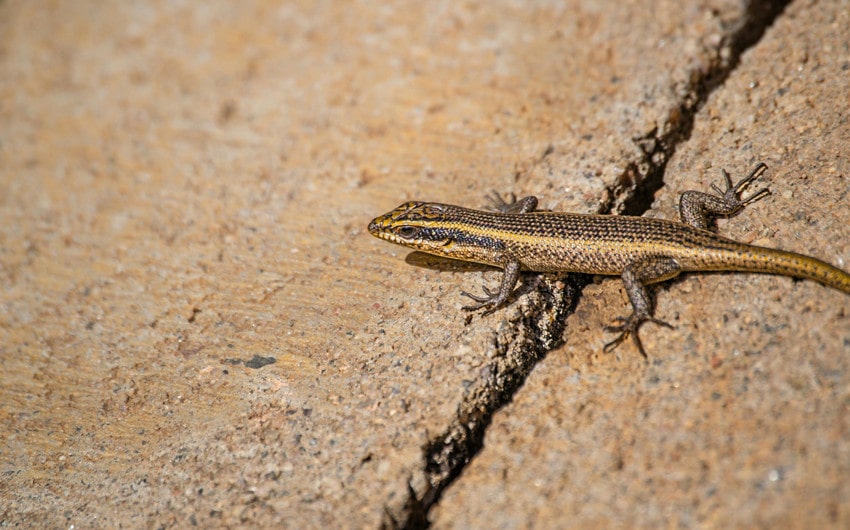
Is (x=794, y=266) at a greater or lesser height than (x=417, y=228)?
greater

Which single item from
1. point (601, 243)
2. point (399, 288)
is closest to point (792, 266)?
point (601, 243)

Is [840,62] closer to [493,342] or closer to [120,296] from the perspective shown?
[493,342]

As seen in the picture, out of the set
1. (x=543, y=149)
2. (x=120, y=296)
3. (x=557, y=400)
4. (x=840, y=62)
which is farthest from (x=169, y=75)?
(x=840, y=62)

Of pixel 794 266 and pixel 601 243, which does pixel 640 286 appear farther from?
pixel 794 266

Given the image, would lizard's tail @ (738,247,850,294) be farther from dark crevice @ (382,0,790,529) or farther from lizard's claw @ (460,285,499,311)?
lizard's claw @ (460,285,499,311)

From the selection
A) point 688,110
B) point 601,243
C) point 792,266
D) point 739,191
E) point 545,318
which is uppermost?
point 688,110

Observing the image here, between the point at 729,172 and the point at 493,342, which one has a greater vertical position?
the point at 729,172

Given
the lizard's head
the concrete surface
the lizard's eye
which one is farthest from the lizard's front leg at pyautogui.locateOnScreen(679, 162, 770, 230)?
the lizard's eye
